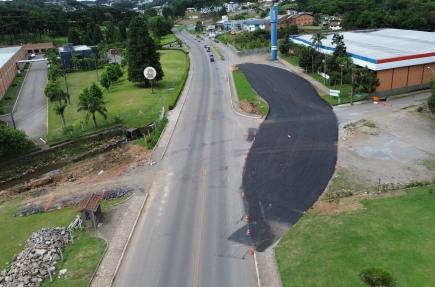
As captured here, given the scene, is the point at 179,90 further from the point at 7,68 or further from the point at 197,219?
the point at 7,68

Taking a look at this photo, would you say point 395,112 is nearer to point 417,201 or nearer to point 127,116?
point 417,201

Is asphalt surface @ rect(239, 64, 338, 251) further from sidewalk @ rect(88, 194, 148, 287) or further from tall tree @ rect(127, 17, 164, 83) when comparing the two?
tall tree @ rect(127, 17, 164, 83)

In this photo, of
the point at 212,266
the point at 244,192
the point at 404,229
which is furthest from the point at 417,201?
the point at 212,266

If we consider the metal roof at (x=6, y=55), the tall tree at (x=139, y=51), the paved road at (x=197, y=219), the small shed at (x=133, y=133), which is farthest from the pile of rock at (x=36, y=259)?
the metal roof at (x=6, y=55)

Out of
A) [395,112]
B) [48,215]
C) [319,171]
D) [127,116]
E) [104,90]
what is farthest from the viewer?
[104,90]

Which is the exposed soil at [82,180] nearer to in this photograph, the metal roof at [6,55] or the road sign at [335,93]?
the road sign at [335,93]

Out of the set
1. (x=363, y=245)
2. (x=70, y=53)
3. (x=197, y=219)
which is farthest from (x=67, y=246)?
(x=70, y=53)
